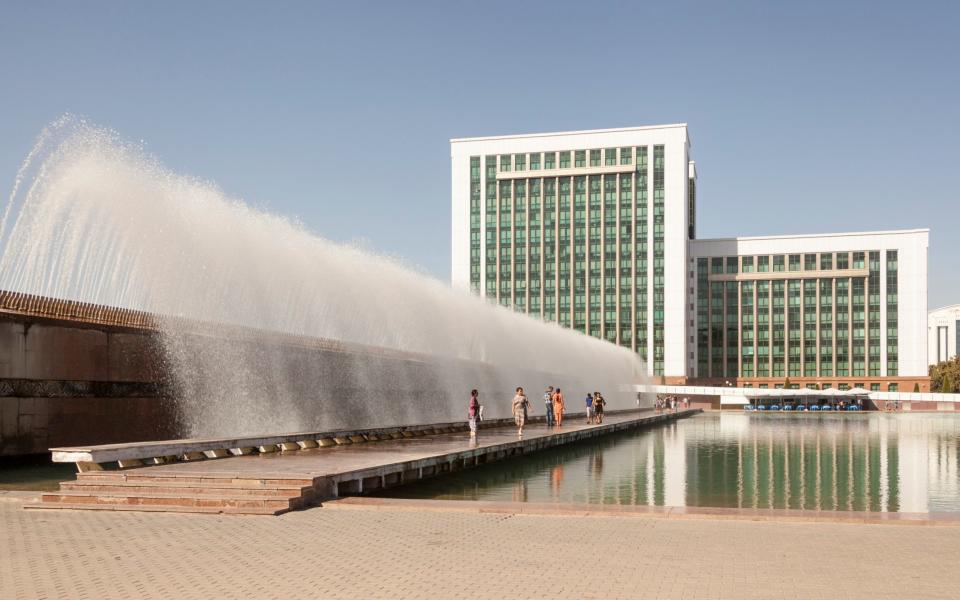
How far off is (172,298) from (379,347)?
40.3ft

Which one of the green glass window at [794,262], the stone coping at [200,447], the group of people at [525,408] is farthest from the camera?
the green glass window at [794,262]

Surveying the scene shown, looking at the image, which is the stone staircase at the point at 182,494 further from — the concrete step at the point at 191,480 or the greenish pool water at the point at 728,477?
the greenish pool water at the point at 728,477

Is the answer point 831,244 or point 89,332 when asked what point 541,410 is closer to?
point 89,332

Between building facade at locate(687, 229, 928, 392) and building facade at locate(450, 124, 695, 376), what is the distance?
30.2 ft

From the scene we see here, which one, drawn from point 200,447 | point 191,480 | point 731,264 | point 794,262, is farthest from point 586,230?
point 191,480

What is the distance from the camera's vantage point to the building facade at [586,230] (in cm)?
12875

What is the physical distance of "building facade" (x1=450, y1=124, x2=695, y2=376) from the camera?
128750mm

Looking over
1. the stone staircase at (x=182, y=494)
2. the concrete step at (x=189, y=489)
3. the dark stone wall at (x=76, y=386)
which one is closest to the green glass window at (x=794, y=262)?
the dark stone wall at (x=76, y=386)

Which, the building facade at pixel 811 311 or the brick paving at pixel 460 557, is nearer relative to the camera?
the brick paving at pixel 460 557

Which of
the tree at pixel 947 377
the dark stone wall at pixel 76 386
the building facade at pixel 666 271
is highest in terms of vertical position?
the building facade at pixel 666 271

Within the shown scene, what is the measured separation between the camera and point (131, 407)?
26.6 m

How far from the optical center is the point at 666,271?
129 meters

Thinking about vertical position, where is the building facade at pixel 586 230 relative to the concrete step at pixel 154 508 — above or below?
above

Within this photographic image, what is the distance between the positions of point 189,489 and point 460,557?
643 centimetres
